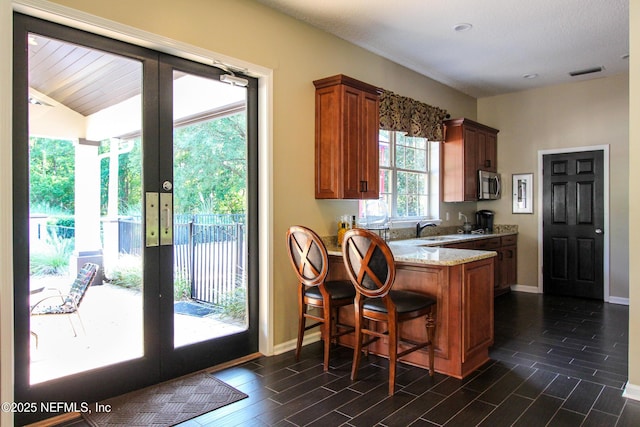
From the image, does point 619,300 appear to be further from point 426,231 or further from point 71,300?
point 71,300

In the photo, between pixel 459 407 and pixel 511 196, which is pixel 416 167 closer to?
pixel 511 196

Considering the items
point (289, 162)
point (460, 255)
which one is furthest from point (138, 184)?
point (460, 255)

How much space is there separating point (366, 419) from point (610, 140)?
5.03 metres

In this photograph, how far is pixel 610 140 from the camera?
211 inches

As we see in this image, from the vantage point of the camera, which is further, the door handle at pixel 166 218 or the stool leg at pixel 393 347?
the door handle at pixel 166 218

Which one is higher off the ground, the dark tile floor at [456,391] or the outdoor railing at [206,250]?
the outdoor railing at [206,250]

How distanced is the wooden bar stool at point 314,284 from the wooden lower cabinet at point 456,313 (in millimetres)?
486

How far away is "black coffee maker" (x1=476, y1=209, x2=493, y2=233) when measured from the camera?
245 inches

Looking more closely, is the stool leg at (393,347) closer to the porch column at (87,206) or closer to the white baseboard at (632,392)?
the white baseboard at (632,392)

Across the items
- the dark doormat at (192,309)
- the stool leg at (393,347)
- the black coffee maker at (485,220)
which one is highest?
the black coffee maker at (485,220)

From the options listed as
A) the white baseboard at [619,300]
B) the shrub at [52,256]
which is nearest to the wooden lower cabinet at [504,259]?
the white baseboard at [619,300]

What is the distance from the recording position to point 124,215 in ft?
9.02

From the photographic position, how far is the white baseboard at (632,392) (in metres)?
2.64

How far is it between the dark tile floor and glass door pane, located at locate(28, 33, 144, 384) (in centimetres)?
84
